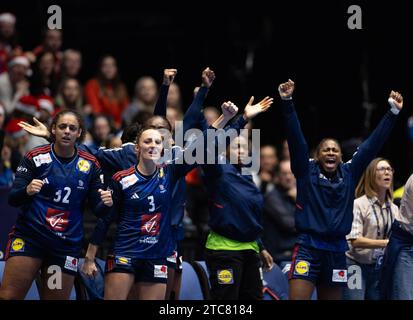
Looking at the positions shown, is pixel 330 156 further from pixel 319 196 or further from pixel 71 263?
pixel 71 263

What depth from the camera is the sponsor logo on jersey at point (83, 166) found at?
850cm

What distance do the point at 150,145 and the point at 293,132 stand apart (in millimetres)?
1365

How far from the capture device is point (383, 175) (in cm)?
991

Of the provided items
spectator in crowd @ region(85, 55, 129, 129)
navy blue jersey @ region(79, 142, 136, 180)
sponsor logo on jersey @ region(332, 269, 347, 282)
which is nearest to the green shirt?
sponsor logo on jersey @ region(332, 269, 347, 282)

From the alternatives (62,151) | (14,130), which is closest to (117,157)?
(62,151)

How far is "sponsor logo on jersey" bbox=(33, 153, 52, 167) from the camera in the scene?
330 inches

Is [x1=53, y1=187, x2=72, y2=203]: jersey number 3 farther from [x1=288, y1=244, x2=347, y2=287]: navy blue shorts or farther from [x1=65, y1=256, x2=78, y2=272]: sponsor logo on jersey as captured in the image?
[x1=288, y1=244, x2=347, y2=287]: navy blue shorts

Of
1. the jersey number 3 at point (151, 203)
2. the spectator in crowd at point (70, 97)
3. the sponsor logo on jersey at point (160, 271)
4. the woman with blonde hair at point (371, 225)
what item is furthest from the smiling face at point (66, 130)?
the spectator in crowd at point (70, 97)

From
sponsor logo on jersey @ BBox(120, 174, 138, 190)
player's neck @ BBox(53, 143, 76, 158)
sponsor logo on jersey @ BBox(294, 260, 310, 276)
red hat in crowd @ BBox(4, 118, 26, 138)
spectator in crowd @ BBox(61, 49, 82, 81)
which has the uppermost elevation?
spectator in crowd @ BBox(61, 49, 82, 81)

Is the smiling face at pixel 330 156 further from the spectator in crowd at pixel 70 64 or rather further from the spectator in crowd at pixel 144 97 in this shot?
the spectator in crowd at pixel 70 64

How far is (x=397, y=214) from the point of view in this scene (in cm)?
994

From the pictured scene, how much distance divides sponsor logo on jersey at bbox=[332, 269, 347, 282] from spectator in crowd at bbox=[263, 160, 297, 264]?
2309 millimetres
